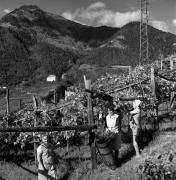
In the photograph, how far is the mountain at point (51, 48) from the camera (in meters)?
40.7

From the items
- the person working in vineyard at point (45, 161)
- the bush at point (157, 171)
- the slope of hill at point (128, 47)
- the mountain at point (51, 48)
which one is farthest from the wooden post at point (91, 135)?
the slope of hill at point (128, 47)

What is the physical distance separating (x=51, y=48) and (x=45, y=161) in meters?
41.5

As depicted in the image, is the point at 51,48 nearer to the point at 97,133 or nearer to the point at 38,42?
the point at 38,42

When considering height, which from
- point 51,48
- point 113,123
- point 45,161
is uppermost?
point 51,48

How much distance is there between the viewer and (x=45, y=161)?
20.7ft

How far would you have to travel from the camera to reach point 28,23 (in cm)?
5356

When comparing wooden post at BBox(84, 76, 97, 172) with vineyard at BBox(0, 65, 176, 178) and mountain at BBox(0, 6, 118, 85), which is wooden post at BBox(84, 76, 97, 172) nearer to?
vineyard at BBox(0, 65, 176, 178)

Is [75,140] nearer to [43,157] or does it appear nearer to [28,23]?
[43,157]

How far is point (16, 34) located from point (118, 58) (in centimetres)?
1500

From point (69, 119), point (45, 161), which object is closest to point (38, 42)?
point (69, 119)

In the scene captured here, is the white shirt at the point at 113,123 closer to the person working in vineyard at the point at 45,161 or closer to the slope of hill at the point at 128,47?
the person working in vineyard at the point at 45,161

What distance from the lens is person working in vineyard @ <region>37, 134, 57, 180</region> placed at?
6309 mm

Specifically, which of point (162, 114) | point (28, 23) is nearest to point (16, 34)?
point (28, 23)

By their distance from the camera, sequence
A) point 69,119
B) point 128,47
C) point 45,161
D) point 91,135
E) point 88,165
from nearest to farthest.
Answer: point 45,161 < point 91,135 < point 88,165 < point 69,119 < point 128,47
